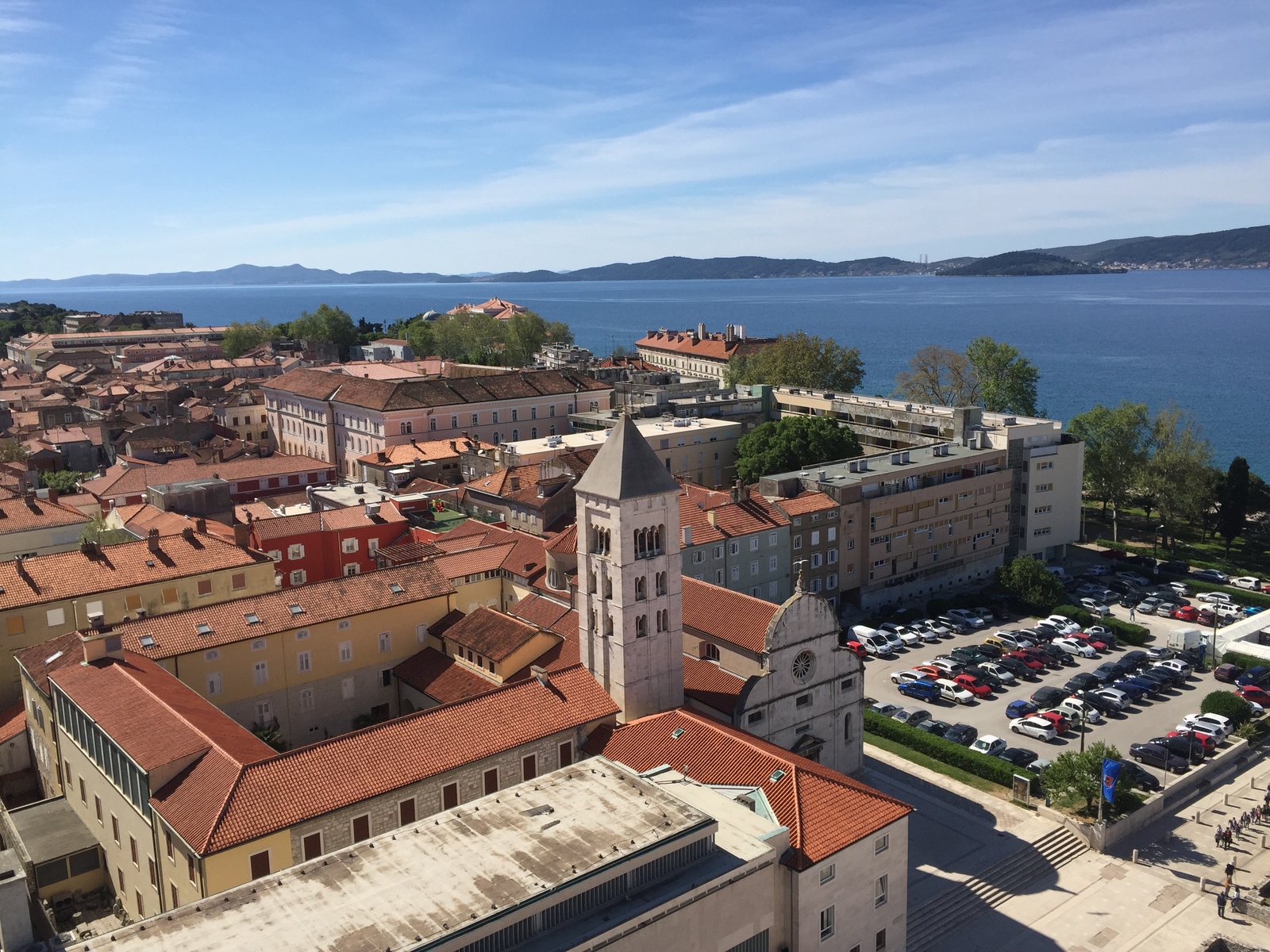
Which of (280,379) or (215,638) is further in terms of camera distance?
(280,379)

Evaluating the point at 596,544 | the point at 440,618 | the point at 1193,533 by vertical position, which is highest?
the point at 596,544

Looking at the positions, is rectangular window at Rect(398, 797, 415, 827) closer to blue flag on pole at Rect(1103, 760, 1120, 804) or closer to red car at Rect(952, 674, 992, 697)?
blue flag on pole at Rect(1103, 760, 1120, 804)

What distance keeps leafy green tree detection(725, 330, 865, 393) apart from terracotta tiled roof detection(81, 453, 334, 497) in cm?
5358

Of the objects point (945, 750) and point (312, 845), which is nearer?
point (312, 845)

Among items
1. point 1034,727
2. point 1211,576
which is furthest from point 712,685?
point 1211,576

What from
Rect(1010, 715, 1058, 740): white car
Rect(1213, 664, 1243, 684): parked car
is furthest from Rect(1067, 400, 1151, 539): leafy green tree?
Rect(1010, 715, 1058, 740): white car

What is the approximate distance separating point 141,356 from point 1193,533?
155 metres

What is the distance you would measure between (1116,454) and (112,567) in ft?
250

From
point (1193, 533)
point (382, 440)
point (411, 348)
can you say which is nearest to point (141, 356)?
point (411, 348)

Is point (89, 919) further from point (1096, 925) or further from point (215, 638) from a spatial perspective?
point (1096, 925)

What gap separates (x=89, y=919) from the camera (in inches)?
1320

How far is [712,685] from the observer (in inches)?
1612

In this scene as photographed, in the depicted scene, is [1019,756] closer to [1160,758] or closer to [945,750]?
[945,750]

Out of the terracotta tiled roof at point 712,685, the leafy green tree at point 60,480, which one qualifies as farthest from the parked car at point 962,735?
the leafy green tree at point 60,480
